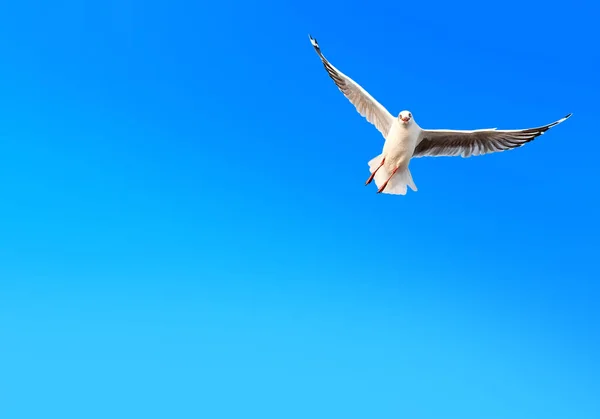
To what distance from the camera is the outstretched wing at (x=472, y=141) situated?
9.02 metres

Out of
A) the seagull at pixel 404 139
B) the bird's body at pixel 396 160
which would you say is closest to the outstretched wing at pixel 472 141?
the seagull at pixel 404 139

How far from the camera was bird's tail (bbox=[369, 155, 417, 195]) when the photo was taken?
29.7ft

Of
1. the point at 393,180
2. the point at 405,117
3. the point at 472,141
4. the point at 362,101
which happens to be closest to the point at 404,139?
the point at 405,117

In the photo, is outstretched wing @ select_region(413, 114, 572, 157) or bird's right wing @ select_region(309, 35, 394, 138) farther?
bird's right wing @ select_region(309, 35, 394, 138)

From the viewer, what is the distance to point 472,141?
934 centimetres

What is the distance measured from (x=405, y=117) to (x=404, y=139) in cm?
37

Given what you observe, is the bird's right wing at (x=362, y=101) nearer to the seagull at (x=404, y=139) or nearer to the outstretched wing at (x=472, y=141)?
the seagull at (x=404, y=139)

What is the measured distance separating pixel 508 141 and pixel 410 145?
1778 millimetres

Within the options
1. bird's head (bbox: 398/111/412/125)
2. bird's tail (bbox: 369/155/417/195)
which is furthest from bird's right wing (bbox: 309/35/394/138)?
bird's tail (bbox: 369/155/417/195)

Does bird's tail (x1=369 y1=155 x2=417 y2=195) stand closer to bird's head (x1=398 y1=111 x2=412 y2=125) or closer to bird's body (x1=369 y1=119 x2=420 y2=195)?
bird's body (x1=369 y1=119 x2=420 y2=195)

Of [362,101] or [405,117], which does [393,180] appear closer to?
[405,117]

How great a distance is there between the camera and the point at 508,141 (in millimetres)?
9219

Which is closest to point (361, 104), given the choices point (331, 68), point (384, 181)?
point (331, 68)

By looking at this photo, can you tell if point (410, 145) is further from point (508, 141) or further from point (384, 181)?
point (508, 141)
